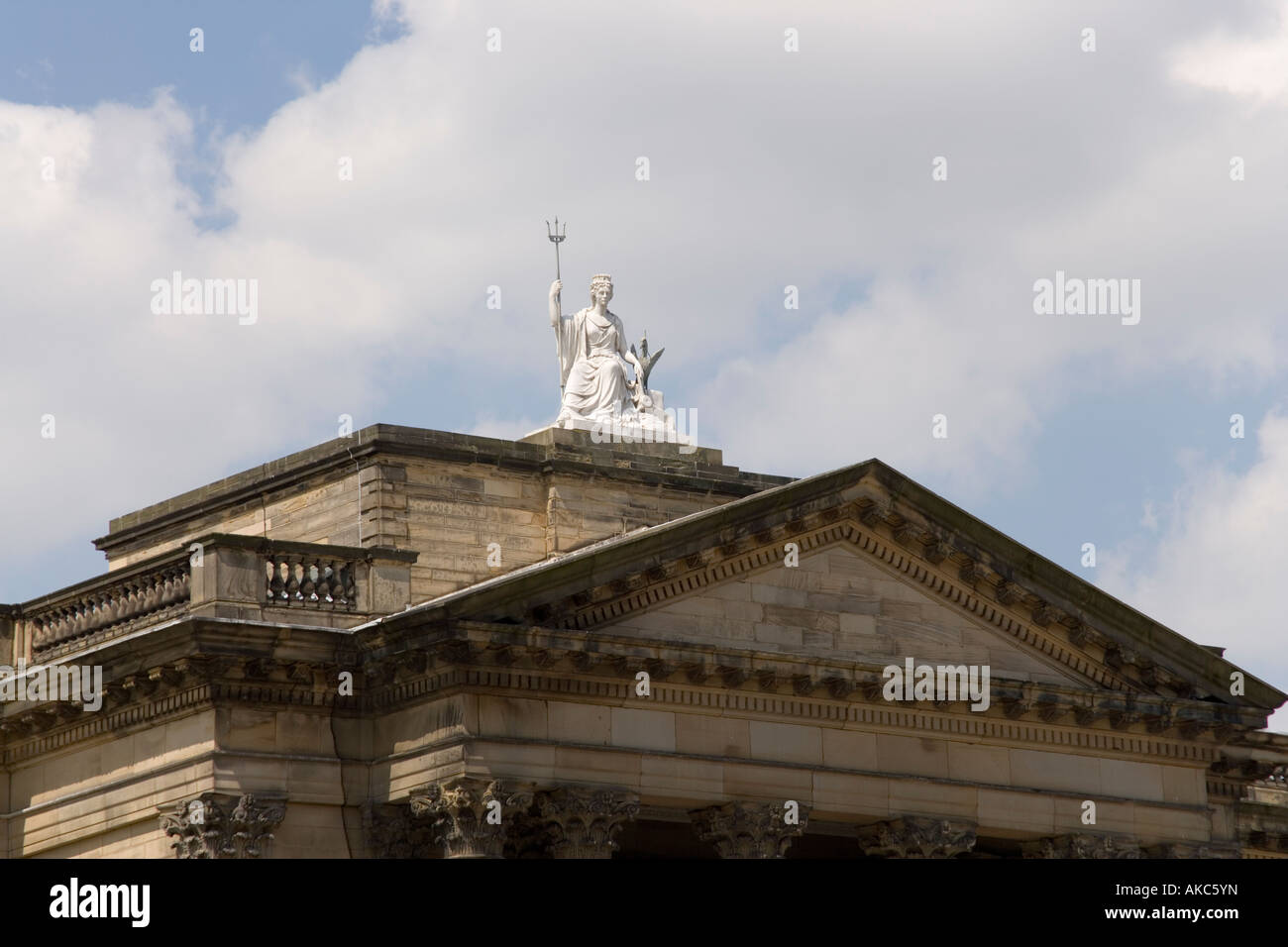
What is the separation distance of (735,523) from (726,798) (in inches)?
156

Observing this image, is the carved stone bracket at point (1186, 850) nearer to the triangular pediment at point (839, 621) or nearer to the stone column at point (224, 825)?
the triangular pediment at point (839, 621)

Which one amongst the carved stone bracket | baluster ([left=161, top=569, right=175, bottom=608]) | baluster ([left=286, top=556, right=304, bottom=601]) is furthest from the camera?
the carved stone bracket

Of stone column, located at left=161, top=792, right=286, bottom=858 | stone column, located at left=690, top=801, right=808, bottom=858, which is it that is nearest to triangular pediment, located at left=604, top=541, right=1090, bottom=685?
stone column, located at left=690, top=801, right=808, bottom=858

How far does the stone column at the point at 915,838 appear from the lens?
4722cm

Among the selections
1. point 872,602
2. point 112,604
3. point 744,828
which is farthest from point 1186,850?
point 112,604

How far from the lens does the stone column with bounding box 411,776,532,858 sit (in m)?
43.1

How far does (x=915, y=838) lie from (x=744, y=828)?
3.03 m

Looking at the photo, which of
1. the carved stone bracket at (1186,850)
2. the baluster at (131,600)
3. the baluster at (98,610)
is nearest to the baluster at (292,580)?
the baluster at (131,600)

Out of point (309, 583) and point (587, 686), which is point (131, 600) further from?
point (587, 686)

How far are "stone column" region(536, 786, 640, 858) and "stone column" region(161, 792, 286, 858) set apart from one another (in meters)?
3.70

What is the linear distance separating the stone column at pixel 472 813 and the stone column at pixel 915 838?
664cm

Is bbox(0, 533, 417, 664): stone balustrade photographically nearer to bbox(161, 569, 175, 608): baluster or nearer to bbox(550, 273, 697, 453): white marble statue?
bbox(161, 569, 175, 608): baluster
